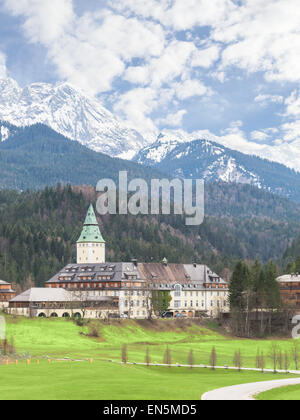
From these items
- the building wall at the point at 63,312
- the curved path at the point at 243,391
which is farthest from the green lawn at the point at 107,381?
the building wall at the point at 63,312

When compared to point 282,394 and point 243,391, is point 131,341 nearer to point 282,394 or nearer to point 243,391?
point 243,391

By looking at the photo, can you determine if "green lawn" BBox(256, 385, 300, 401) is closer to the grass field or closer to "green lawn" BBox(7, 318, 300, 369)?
the grass field

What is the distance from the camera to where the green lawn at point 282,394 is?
7469cm

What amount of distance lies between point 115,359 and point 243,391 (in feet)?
123

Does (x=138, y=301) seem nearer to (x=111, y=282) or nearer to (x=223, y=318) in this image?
(x=111, y=282)

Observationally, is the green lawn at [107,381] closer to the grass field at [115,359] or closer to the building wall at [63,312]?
the grass field at [115,359]

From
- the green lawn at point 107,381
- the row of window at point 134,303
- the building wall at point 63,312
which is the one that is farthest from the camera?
the row of window at point 134,303

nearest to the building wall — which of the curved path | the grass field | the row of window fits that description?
the row of window

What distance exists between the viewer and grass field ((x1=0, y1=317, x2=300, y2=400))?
76.6 m

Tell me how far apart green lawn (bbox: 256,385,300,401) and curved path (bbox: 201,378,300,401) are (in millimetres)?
809

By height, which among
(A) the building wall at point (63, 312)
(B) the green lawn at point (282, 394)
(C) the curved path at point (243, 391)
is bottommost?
(B) the green lawn at point (282, 394)

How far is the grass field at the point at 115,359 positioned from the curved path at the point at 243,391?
5.39ft
